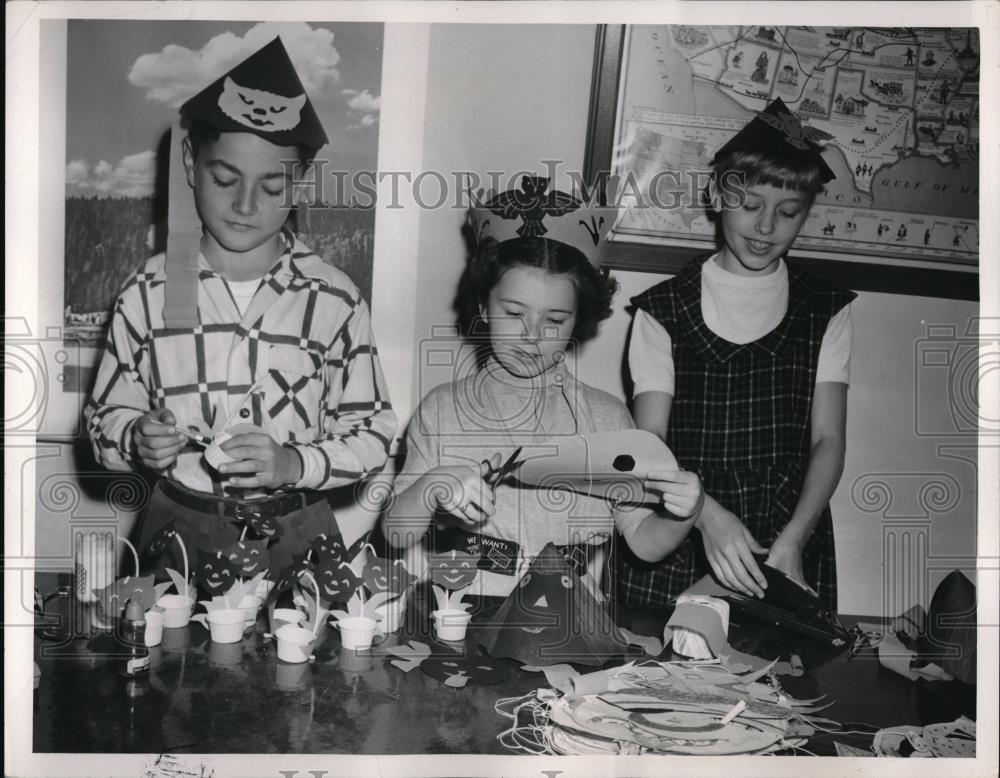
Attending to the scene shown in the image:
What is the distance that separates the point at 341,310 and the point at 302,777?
924 mm

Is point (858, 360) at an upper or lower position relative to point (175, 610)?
upper

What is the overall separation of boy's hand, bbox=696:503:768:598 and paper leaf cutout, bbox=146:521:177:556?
1087 mm

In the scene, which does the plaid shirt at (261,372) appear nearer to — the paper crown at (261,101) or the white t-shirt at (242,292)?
the white t-shirt at (242,292)

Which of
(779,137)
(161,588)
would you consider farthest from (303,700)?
(779,137)

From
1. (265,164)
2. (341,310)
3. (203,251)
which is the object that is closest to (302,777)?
(341,310)

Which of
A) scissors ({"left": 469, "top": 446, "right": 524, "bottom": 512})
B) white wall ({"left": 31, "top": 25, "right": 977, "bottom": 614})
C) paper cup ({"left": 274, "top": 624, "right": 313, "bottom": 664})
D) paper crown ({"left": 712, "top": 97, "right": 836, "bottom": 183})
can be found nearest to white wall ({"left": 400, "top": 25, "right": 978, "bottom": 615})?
white wall ({"left": 31, "top": 25, "right": 977, "bottom": 614})

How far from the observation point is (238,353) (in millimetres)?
1889

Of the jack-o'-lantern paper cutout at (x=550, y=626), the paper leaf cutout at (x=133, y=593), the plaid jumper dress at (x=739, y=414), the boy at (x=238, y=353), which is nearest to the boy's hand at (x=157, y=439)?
the boy at (x=238, y=353)

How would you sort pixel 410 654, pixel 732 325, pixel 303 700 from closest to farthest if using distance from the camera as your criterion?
pixel 303 700, pixel 410 654, pixel 732 325

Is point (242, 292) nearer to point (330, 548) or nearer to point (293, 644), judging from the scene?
point (330, 548)

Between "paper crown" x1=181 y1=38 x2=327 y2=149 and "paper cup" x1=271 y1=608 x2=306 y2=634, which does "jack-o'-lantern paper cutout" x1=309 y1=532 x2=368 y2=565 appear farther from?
"paper crown" x1=181 y1=38 x2=327 y2=149

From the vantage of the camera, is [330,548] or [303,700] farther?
[330,548]

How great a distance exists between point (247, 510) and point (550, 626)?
25.9 inches

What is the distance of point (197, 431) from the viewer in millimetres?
1885
